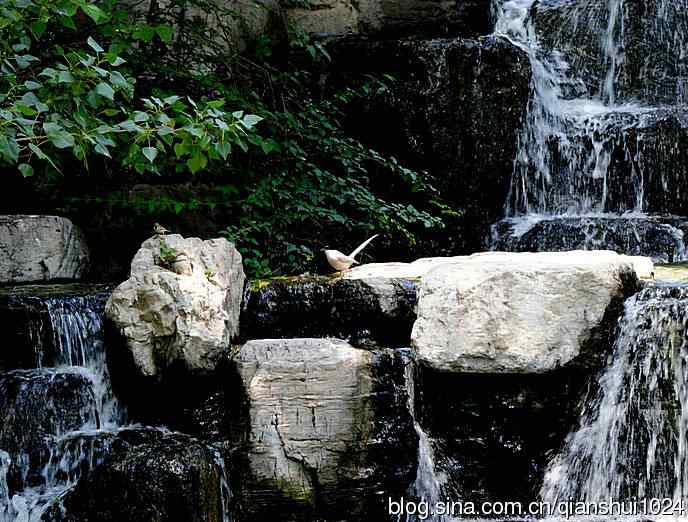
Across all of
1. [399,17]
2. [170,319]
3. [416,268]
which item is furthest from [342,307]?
[399,17]

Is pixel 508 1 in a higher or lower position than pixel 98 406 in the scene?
higher

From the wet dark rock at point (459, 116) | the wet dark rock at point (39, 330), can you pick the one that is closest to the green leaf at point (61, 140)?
the wet dark rock at point (39, 330)

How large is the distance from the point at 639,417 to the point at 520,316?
0.68 meters

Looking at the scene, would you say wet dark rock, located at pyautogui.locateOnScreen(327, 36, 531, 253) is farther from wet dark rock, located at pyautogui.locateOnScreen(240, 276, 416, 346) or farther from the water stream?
the water stream

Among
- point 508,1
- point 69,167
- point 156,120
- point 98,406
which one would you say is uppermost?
point 508,1

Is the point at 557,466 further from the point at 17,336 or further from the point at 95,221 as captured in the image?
the point at 95,221

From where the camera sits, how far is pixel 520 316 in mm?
3611

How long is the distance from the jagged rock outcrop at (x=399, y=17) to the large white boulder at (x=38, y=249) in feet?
12.4

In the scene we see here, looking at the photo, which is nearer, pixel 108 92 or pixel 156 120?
pixel 108 92

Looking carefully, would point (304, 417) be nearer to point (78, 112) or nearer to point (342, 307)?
point (342, 307)

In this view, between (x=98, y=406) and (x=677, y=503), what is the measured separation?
2.60m

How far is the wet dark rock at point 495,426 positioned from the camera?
3.73 m

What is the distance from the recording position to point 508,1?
26.0 feet

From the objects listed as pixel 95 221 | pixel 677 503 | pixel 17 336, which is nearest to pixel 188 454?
pixel 17 336
